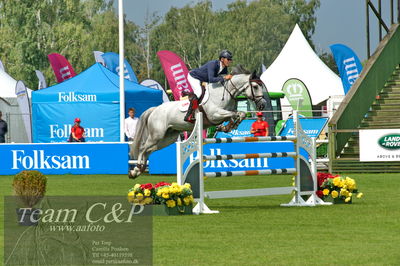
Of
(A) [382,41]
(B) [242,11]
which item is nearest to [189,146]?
(A) [382,41]

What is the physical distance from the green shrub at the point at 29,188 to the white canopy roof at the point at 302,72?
42.8 metres

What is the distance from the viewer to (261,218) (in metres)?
12.9

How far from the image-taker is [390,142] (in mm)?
25047

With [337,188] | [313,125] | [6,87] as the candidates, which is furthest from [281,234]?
[6,87]

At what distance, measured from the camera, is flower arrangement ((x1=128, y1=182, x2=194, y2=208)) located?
13266 mm

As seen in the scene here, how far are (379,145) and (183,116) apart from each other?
28.0ft

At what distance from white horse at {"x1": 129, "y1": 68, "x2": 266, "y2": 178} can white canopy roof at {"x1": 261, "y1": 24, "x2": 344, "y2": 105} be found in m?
34.6

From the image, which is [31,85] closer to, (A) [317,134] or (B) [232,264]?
(A) [317,134]

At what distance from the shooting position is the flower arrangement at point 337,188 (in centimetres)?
1516

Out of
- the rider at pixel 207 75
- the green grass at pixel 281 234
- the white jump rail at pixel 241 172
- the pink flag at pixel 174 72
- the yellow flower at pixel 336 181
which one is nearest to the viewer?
the green grass at pixel 281 234

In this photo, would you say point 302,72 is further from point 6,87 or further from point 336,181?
point 336,181

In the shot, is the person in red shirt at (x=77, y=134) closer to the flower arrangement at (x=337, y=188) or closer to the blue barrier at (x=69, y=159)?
the blue barrier at (x=69, y=159)

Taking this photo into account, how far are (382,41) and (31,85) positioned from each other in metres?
53.2

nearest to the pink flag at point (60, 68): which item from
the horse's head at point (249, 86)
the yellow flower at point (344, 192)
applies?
the horse's head at point (249, 86)
